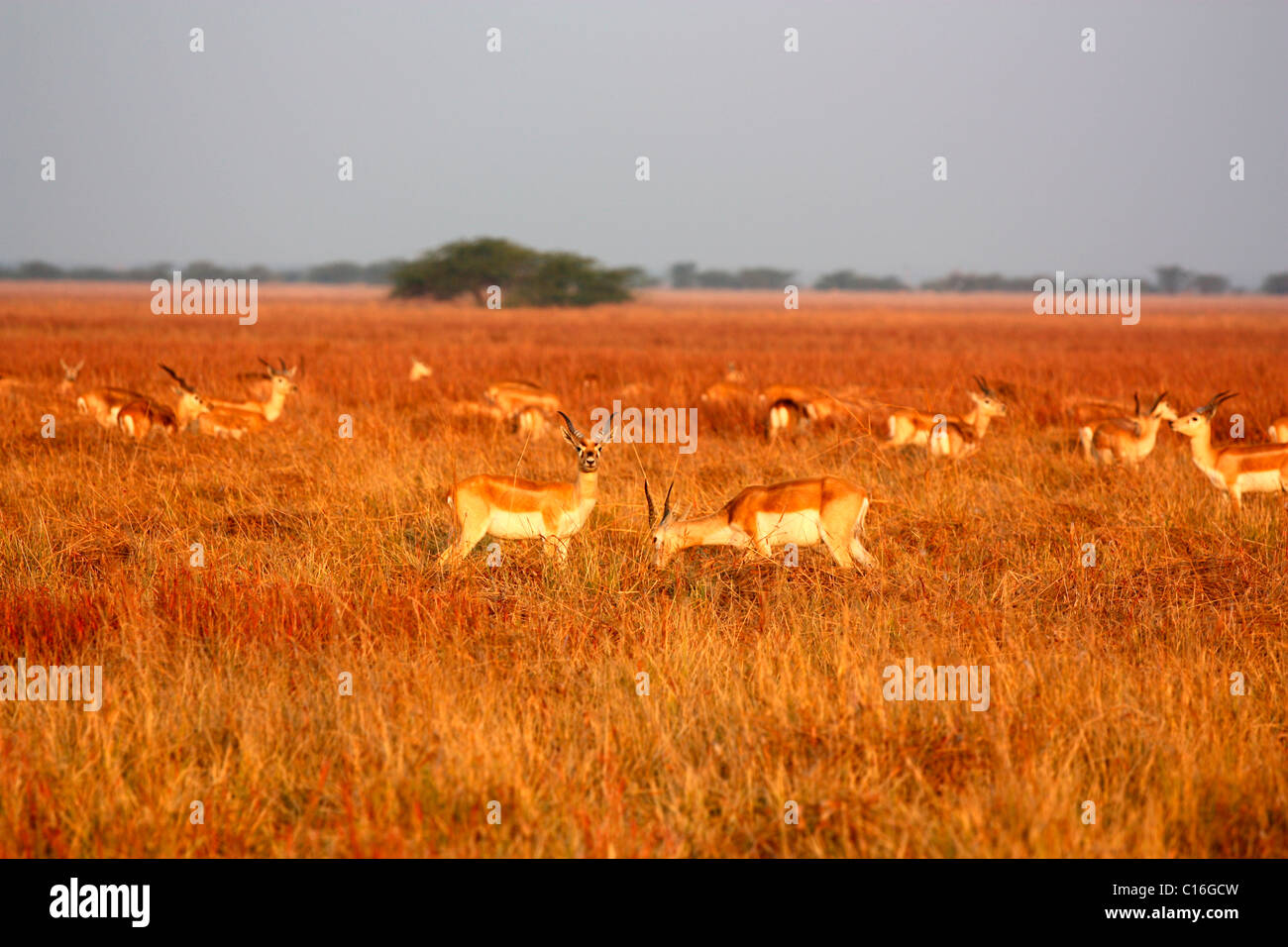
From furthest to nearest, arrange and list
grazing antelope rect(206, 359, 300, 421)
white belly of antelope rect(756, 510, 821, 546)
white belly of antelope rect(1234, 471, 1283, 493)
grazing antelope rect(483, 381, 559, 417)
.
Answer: grazing antelope rect(483, 381, 559, 417) → grazing antelope rect(206, 359, 300, 421) → white belly of antelope rect(1234, 471, 1283, 493) → white belly of antelope rect(756, 510, 821, 546)

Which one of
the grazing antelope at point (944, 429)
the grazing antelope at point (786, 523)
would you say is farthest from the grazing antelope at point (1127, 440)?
the grazing antelope at point (786, 523)

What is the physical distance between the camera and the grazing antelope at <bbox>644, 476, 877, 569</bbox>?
6.71 m

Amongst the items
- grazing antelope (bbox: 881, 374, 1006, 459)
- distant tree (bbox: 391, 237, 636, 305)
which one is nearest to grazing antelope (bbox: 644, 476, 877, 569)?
grazing antelope (bbox: 881, 374, 1006, 459)

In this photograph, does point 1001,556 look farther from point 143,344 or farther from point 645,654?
point 143,344

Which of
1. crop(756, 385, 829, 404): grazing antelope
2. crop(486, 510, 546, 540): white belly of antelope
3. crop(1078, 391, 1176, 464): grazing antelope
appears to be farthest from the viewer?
crop(756, 385, 829, 404): grazing antelope

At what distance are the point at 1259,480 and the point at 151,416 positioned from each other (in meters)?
10.7

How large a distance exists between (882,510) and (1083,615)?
2594 millimetres

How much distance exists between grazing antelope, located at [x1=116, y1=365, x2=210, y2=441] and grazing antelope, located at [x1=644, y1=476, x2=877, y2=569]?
664cm

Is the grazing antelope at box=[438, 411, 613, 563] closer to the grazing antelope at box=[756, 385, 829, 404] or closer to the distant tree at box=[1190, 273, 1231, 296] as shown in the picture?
the grazing antelope at box=[756, 385, 829, 404]

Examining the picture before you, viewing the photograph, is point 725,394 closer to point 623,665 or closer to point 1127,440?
point 1127,440

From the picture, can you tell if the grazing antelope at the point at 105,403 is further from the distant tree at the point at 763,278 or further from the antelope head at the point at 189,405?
the distant tree at the point at 763,278

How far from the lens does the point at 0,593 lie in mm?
5930
